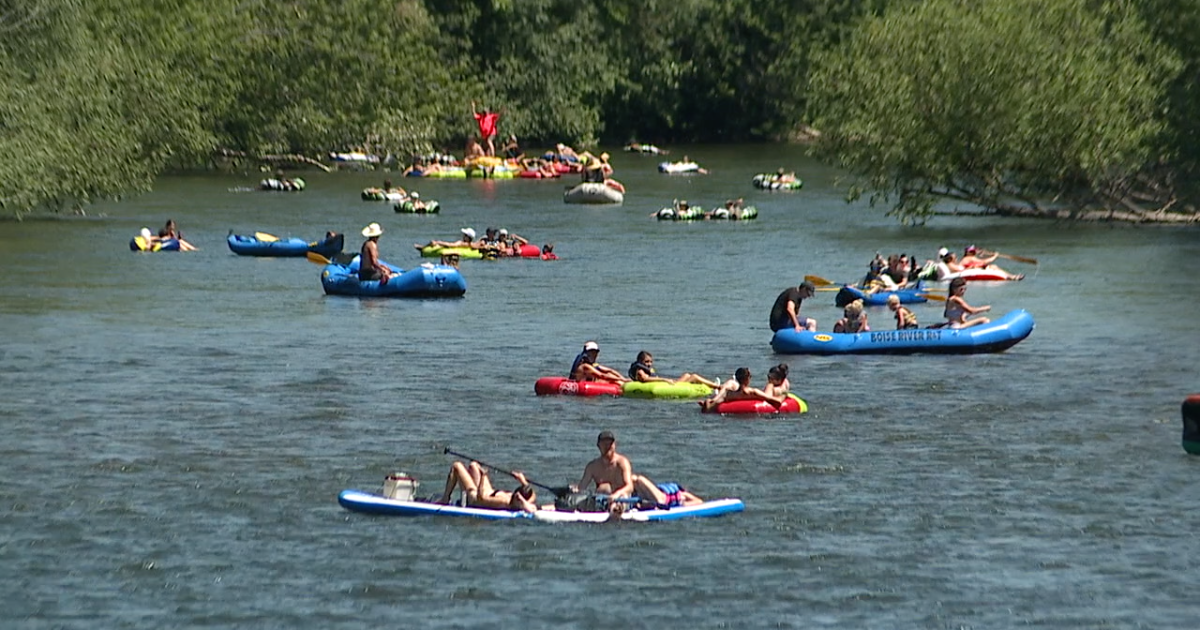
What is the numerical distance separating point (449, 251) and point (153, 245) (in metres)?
8.29

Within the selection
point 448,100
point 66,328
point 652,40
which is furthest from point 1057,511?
point 652,40

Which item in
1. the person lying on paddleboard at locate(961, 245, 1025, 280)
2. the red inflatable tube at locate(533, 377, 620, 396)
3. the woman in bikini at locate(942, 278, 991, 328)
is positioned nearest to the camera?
the red inflatable tube at locate(533, 377, 620, 396)

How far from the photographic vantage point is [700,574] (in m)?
23.3

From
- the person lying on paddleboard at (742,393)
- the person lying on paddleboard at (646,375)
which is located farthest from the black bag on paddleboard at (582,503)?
the person lying on paddleboard at (646,375)

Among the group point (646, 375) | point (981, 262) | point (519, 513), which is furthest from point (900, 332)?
point (519, 513)

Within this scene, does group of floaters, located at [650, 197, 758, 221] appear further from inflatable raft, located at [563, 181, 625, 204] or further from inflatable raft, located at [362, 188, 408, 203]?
inflatable raft, located at [362, 188, 408, 203]

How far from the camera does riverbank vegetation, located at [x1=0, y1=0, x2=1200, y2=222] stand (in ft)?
193

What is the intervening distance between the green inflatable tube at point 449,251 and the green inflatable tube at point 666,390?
23446mm

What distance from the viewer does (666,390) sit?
113 ft

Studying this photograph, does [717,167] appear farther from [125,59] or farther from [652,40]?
[125,59]

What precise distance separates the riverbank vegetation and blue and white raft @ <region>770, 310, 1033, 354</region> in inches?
845

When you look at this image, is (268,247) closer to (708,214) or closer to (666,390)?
(708,214)

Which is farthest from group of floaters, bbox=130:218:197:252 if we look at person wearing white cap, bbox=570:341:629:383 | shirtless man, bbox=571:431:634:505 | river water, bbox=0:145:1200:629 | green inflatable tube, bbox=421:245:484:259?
shirtless man, bbox=571:431:634:505

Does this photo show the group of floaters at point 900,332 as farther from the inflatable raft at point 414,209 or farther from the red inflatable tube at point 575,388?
the inflatable raft at point 414,209
